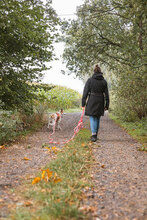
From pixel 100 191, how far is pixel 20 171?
1668 mm

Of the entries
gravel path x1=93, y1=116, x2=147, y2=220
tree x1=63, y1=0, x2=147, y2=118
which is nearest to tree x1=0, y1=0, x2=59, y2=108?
gravel path x1=93, y1=116, x2=147, y2=220

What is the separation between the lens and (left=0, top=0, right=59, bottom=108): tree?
6.16 m

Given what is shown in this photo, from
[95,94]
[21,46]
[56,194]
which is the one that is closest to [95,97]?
[95,94]

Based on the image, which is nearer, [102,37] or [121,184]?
[121,184]

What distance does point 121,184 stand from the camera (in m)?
3.26

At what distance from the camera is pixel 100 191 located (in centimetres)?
297

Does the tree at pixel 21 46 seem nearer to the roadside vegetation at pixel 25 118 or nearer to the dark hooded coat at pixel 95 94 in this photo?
the roadside vegetation at pixel 25 118

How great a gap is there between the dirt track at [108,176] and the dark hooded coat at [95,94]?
1.09 metres

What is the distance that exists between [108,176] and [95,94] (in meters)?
3.44

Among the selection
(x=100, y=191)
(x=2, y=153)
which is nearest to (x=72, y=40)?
(x=2, y=153)

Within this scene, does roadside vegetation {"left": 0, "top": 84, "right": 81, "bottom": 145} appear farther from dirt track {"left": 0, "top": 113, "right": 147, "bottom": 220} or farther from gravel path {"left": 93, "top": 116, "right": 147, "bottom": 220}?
gravel path {"left": 93, "top": 116, "right": 147, "bottom": 220}

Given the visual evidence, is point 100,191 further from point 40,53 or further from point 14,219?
point 40,53

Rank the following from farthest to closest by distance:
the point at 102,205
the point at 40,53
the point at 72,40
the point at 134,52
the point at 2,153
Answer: the point at 72,40, the point at 134,52, the point at 40,53, the point at 2,153, the point at 102,205

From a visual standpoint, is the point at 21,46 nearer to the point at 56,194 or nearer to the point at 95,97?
the point at 95,97
